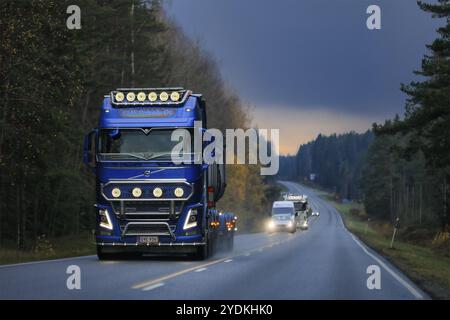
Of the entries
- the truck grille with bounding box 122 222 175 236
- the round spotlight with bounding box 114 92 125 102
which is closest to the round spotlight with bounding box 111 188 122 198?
the truck grille with bounding box 122 222 175 236

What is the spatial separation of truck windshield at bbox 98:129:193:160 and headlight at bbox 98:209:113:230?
1389mm

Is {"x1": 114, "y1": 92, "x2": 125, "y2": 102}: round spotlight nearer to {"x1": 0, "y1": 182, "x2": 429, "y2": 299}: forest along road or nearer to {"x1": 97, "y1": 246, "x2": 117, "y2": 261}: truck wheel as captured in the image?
{"x1": 97, "y1": 246, "x2": 117, "y2": 261}: truck wheel

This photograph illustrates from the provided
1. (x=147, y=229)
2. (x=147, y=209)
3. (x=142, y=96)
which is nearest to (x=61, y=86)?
(x=142, y=96)

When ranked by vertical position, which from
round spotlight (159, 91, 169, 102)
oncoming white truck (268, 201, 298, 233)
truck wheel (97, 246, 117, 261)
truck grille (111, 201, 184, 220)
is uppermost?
round spotlight (159, 91, 169, 102)

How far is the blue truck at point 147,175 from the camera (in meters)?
18.7

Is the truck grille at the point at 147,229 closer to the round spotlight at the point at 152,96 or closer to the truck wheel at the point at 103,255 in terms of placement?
the truck wheel at the point at 103,255

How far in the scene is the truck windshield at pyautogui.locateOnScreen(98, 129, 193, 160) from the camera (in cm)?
1878

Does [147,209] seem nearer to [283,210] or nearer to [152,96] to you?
[152,96]

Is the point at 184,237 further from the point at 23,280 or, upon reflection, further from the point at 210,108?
the point at 210,108

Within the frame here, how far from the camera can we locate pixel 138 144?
62.5ft

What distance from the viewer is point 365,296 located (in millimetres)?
12172

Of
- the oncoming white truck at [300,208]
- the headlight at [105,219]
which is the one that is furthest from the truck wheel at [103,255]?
the oncoming white truck at [300,208]

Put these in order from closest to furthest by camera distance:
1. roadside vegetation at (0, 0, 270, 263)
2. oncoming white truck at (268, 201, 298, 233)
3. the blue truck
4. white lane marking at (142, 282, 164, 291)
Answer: white lane marking at (142, 282, 164, 291) < the blue truck < roadside vegetation at (0, 0, 270, 263) < oncoming white truck at (268, 201, 298, 233)

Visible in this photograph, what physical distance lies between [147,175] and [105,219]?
161 centimetres
